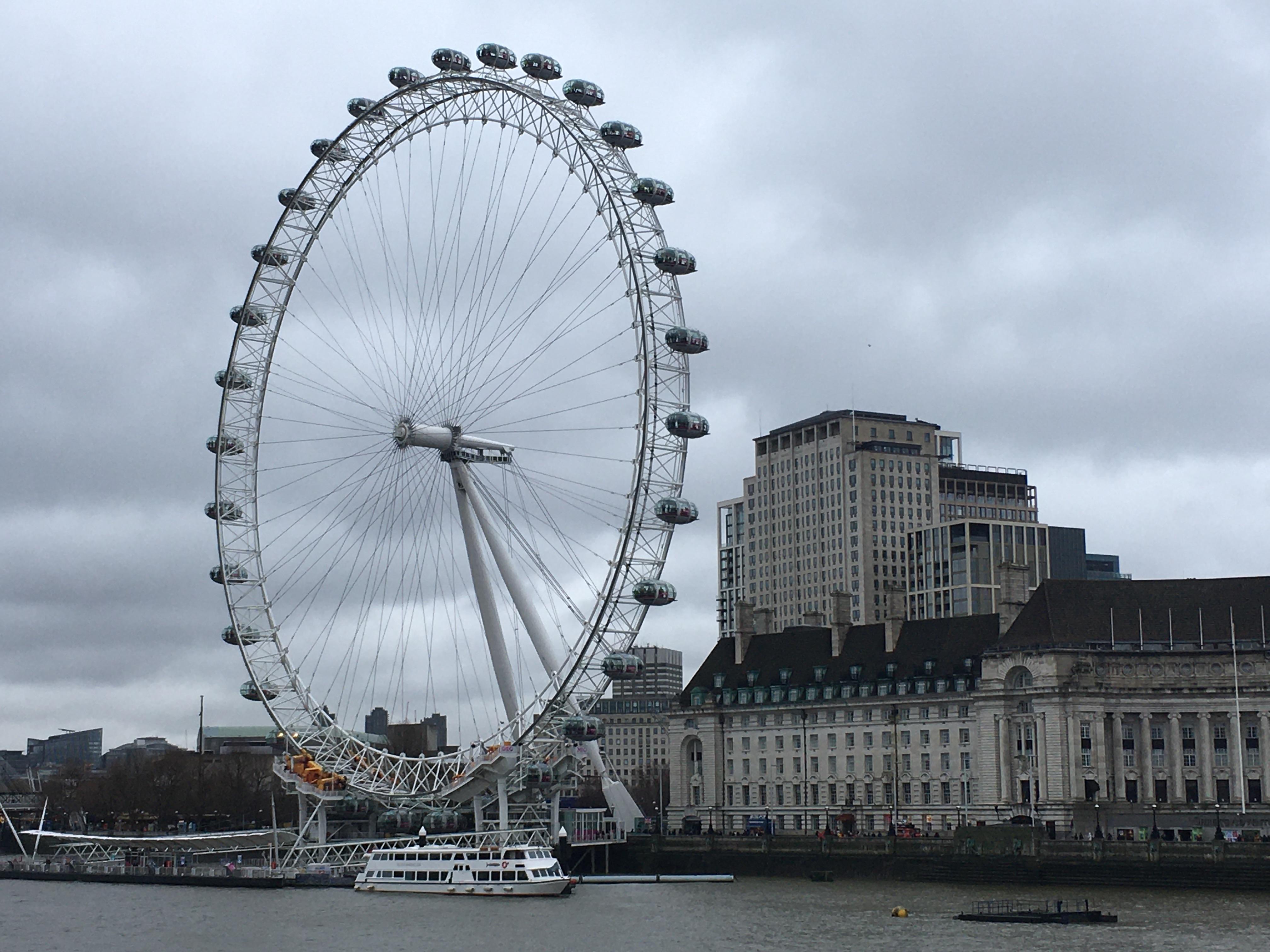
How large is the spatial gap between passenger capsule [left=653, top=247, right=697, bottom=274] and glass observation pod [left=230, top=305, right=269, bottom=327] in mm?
26910

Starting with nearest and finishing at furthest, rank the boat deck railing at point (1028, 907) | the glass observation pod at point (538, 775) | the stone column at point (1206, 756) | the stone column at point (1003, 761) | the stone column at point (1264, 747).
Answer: the boat deck railing at point (1028, 907), the glass observation pod at point (538, 775), the stone column at point (1264, 747), the stone column at point (1206, 756), the stone column at point (1003, 761)

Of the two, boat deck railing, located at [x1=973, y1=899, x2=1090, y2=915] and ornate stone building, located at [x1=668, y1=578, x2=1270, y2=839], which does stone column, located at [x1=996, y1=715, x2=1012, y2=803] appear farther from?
boat deck railing, located at [x1=973, y1=899, x2=1090, y2=915]

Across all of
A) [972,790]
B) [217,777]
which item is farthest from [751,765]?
[217,777]

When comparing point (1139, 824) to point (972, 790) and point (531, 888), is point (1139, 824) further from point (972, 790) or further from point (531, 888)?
point (531, 888)

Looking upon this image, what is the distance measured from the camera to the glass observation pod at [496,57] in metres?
88.9

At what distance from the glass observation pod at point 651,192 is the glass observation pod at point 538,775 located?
3252 cm

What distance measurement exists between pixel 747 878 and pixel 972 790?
19.2m

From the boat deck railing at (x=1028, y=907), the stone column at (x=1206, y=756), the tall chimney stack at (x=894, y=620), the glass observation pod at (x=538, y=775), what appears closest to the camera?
the boat deck railing at (x=1028, y=907)

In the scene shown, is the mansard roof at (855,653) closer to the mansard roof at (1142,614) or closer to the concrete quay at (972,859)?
the mansard roof at (1142,614)

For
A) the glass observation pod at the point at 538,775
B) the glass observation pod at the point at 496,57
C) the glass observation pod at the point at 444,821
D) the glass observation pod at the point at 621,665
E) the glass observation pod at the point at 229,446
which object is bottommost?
the glass observation pod at the point at 444,821

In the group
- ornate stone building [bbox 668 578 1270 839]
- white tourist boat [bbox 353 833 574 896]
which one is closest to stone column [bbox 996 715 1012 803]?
ornate stone building [bbox 668 578 1270 839]

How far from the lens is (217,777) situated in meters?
191

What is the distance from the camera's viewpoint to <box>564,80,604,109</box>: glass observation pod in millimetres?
88438

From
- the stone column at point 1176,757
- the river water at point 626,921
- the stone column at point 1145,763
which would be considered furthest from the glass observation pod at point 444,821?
the stone column at point 1176,757
